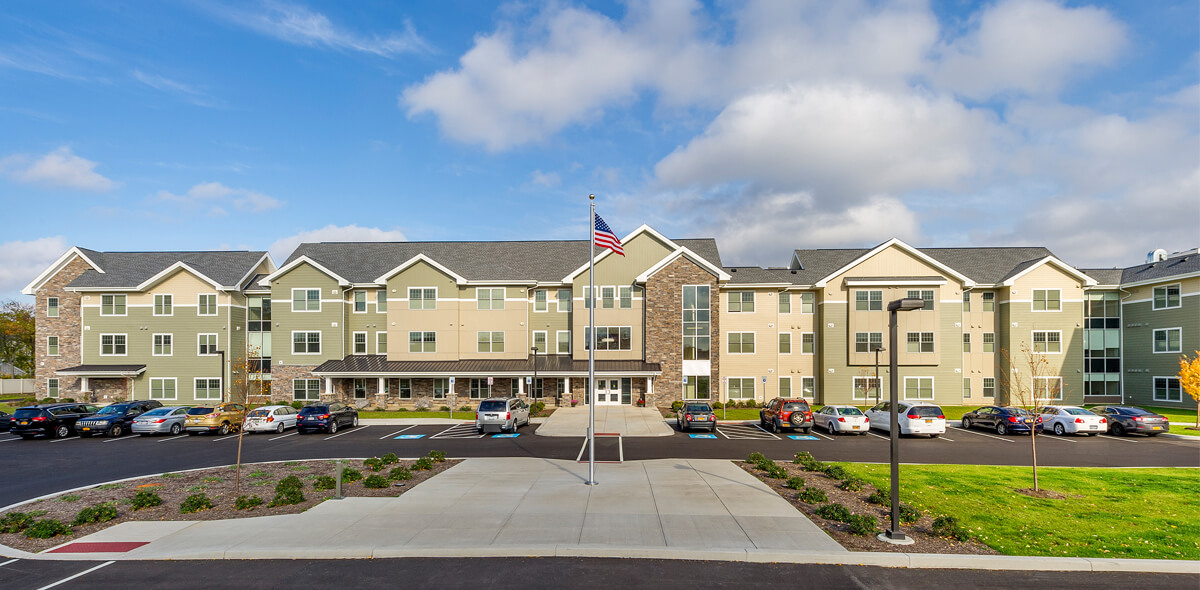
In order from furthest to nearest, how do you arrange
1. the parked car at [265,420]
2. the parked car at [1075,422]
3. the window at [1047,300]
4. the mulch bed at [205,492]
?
the window at [1047,300], the parked car at [265,420], the parked car at [1075,422], the mulch bed at [205,492]

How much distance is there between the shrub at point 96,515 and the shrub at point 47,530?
69 centimetres

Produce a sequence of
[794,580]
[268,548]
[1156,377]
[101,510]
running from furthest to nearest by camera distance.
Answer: [1156,377] → [101,510] → [268,548] → [794,580]

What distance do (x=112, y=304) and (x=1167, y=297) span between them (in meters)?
71.9

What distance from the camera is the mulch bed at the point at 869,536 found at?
10430 millimetres

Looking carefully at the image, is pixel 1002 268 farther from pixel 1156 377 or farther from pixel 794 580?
pixel 794 580

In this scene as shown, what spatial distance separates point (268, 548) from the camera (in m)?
10.6

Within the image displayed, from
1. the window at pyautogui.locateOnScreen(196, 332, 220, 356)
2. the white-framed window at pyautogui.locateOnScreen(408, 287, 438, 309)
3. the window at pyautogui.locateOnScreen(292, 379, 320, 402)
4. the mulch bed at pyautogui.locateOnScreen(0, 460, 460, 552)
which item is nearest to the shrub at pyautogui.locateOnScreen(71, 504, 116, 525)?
the mulch bed at pyautogui.locateOnScreen(0, 460, 460, 552)

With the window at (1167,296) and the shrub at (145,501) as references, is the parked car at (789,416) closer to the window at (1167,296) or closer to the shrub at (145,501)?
the shrub at (145,501)

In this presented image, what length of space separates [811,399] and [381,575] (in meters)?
37.1

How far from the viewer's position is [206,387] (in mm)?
42750

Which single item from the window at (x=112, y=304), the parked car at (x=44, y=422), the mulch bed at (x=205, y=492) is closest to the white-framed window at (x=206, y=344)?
the window at (x=112, y=304)

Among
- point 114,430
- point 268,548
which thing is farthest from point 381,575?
point 114,430

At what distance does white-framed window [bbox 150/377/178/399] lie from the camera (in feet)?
140

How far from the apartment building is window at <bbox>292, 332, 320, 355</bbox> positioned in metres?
0.15
